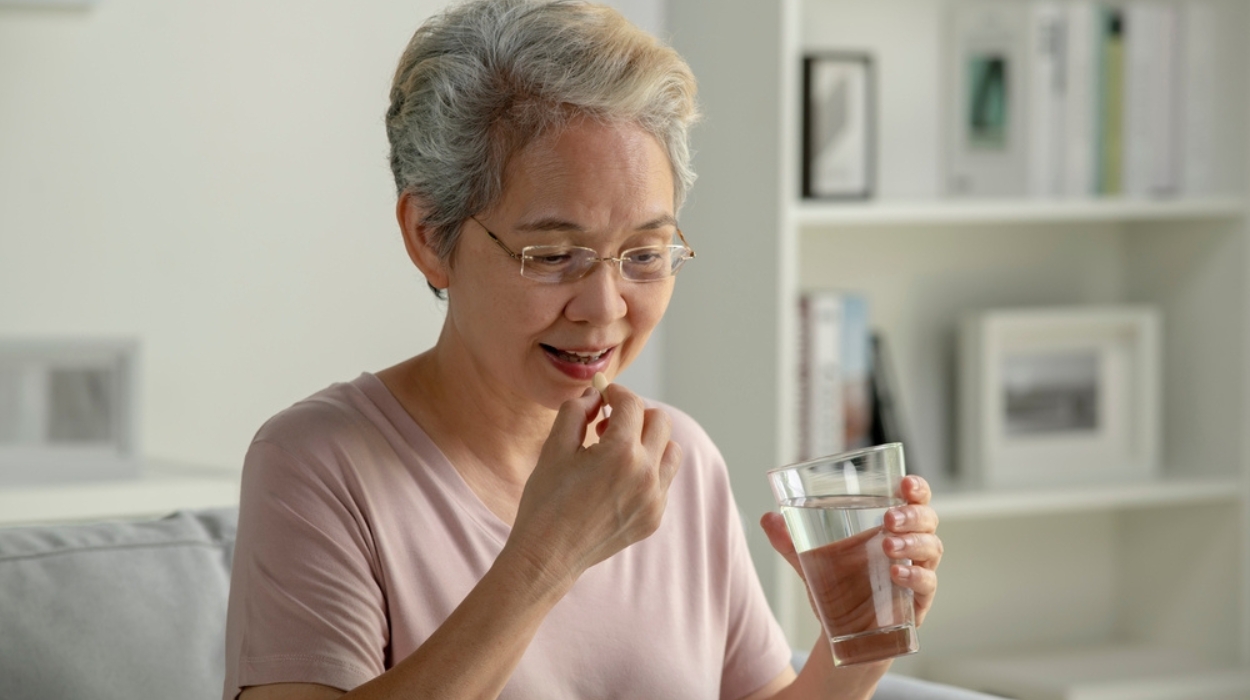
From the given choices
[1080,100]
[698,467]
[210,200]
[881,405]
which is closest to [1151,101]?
[1080,100]

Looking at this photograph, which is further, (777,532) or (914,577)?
(777,532)

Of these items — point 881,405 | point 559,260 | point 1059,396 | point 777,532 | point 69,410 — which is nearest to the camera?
point 559,260

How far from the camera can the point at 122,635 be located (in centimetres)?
148

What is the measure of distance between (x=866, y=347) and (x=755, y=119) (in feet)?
1.45

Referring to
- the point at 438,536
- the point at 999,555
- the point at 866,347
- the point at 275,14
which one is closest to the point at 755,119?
the point at 866,347

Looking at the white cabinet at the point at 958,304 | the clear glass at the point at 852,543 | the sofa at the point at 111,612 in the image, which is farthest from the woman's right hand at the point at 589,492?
the white cabinet at the point at 958,304

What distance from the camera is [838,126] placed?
2.52m

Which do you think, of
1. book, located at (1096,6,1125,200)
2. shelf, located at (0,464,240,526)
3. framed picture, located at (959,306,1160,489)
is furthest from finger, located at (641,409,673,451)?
book, located at (1096,6,1125,200)

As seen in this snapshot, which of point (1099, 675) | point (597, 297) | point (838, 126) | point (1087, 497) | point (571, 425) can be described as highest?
point (838, 126)

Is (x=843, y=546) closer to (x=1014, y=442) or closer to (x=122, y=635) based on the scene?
(x=122, y=635)

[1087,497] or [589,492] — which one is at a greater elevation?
[589,492]

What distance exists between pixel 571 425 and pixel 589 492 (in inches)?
2.5

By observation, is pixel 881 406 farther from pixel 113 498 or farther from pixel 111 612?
pixel 111 612

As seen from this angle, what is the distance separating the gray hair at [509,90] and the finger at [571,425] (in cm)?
21
